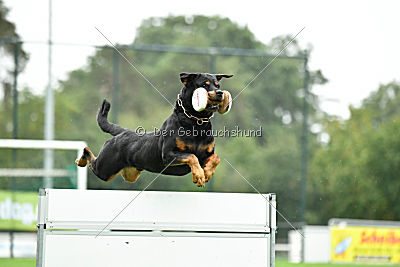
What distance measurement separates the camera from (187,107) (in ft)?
13.2

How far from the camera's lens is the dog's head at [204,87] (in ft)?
12.8

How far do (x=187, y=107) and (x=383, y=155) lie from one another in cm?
1065

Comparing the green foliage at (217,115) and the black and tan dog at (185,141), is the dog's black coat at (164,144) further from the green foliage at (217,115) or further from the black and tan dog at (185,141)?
the green foliage at (217,115)

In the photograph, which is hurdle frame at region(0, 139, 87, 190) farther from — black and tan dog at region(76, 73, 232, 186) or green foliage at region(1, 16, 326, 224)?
black and tan dog at region(76, 73, 232, 186)

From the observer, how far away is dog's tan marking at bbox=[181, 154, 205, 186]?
3.87 metres

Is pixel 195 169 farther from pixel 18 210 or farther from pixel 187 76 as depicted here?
pixel 18 210

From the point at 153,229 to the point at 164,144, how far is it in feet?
1.80

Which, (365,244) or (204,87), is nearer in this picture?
(204,87)

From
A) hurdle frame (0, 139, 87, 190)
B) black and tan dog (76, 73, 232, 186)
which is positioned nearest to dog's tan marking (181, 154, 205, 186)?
black and tan dog (76, 73, 232, 186)

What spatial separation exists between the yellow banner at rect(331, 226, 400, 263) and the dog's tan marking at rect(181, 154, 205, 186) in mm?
6420

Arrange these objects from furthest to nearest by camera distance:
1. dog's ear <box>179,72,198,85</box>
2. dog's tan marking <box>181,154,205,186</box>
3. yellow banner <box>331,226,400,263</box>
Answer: yellow banner <box>331,226,400,263</box>
dog's ear <box>179,72,198,85</box>
dog's tan marking <box>181,154,205,186</box>

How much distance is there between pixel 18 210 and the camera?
30.8 feet

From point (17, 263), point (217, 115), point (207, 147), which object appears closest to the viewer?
point (207, 147)

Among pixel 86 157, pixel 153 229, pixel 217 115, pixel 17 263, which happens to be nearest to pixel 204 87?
pixel 153 229
